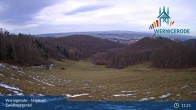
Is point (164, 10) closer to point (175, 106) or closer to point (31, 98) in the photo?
point (175, 106)

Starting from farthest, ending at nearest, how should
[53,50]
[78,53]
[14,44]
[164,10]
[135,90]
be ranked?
[78,53], [53,50], [14,44], [135,90], [164,10]

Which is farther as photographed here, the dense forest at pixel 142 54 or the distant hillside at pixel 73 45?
the distant hillside at pixel 73 45

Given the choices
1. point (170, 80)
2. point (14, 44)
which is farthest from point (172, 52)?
point (14, 44)

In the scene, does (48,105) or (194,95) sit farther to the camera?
(194,95)

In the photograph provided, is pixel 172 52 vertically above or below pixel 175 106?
above

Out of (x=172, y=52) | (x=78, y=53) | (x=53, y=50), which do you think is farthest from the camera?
(x=78, y=53)

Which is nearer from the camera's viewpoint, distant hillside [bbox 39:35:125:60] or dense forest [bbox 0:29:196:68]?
dense forest [bbox 0:29:196:68]

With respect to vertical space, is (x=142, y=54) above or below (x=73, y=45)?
above

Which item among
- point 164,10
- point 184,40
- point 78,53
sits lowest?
point 78,53

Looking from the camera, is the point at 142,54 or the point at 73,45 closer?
the point at 142,54

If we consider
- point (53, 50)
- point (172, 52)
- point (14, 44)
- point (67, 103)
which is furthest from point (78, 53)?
point (67, 103)

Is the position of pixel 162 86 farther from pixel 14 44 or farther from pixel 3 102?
pixel 14 44
